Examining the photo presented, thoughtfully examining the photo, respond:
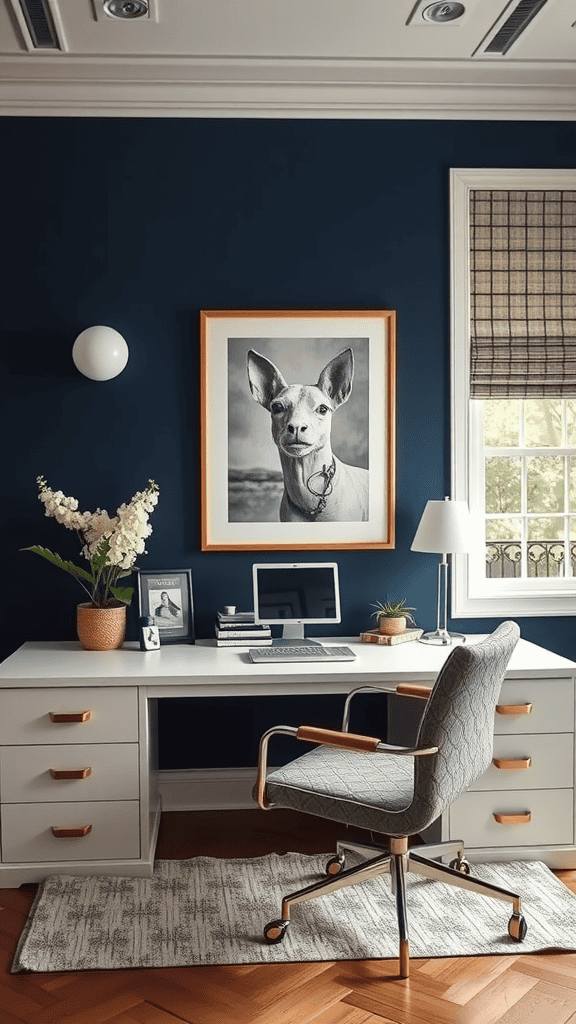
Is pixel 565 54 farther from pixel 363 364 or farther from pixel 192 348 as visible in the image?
pixel 192 348

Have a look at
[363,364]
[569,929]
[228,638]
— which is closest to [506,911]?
[569,929]

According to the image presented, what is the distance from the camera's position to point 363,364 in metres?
3.44

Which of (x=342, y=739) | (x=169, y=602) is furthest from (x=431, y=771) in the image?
(x=169, y=602)

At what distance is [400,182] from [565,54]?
→ 2.43 feet

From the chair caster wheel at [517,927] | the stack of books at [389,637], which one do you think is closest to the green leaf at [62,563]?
the stack of books at [389,637]

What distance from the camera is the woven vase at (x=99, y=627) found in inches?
123

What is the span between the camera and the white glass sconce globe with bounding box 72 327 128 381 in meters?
3.22

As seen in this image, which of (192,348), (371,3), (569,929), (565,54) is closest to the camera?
(569,929)

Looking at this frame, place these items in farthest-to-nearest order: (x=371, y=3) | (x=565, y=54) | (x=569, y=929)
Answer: (x=565, y=54) → (x=371, y=3) → (x=569, y=929)

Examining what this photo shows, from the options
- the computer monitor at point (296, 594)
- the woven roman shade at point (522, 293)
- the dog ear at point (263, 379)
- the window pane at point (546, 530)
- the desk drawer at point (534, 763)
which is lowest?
the desk drawer at point (534, 763)

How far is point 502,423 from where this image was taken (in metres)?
3.62

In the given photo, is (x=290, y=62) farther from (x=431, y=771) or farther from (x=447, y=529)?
(x=431, y=771)

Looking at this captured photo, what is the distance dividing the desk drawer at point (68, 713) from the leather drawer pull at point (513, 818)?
1.25m

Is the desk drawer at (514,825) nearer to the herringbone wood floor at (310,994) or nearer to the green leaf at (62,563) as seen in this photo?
the herringbone wood floor at (310,994)
